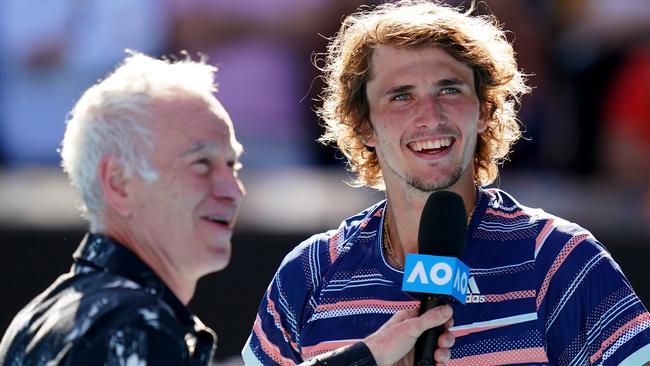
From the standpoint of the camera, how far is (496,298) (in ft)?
11.8

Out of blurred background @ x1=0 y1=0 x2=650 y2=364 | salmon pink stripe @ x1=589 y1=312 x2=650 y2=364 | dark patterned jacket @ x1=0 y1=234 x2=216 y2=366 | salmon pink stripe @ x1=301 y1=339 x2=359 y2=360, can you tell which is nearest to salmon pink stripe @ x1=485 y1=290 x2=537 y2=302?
salmon pink stripe @ x1=589 y1=312 x2=650 y2=364

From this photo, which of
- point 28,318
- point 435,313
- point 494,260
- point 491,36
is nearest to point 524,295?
point 494,260

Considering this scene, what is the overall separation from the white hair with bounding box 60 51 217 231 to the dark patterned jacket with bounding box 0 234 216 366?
0.37 feet

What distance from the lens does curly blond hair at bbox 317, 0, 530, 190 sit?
395 cm

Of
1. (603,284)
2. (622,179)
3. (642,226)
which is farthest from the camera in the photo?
(622,179)

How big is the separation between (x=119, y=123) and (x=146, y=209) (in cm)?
19

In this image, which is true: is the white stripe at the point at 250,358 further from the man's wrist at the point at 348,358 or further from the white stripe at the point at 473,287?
the man's wrist at the point at 348,358

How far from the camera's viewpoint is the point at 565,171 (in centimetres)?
729

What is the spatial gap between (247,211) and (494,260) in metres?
3.30

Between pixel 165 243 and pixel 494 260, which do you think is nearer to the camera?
pixel 165 243

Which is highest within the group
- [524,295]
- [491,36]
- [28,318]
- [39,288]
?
[491,36]

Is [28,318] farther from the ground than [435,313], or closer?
farther from the ground

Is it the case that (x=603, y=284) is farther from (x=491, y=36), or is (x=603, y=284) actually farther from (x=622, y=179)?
(x=622, y=179)

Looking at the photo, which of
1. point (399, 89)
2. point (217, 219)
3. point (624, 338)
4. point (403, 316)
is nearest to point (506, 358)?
point (624, 338)
